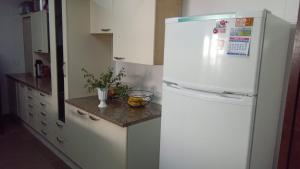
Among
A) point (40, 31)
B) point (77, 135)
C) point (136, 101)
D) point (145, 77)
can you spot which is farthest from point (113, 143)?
point (40, 31)

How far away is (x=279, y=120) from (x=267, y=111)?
0.28 metres

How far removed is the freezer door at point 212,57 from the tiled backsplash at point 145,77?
0.84 meters

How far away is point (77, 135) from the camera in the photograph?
7.92 ft

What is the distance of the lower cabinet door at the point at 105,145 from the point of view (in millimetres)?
1858

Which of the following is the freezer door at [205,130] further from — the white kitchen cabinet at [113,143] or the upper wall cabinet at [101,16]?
the upper wall cabinet at [101,16]

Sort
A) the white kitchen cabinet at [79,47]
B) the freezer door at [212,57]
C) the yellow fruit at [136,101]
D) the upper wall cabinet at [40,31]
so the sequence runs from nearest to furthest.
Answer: the freezer door at [212,57] → the yellow fruit at [136,101] → the white kitchen cabinet at [79,47] → the upper wall cabinet at [40,31]

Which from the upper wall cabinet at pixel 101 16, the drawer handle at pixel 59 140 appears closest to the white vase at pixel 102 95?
the upper wall cabinet at pixel 101 16

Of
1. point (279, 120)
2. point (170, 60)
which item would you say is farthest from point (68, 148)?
point (279, 120)

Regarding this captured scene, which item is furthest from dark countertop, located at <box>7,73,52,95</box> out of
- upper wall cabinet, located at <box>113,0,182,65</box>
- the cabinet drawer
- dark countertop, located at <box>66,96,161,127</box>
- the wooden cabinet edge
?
the wooden cabinet edge

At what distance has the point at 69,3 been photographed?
2.36m

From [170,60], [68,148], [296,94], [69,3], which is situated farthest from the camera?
[68,148]

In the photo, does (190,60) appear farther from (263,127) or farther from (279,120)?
(279,120)

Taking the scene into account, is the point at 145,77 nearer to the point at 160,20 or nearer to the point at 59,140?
the point at 160,20

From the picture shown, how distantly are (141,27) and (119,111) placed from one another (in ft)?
2.55
